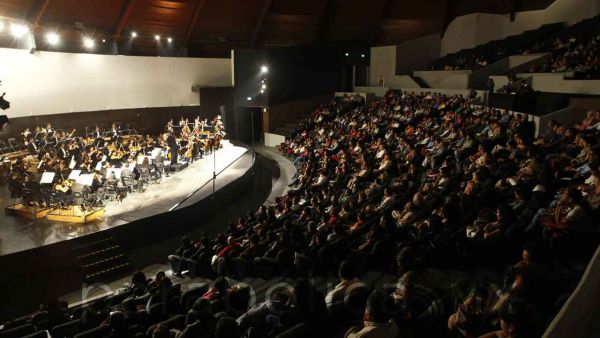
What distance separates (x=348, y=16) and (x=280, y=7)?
3.94 meters

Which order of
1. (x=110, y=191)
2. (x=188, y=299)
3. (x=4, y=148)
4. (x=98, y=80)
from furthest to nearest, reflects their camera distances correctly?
(x=98, y=80) < (x=4, y=148) < (x=110, y=191) < (x=188, y=299)

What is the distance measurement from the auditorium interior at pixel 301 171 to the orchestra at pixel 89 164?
8cm

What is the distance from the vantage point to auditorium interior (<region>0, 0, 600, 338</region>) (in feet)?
13.8

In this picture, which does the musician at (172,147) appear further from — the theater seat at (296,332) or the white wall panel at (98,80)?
the theater seat at (296,332)

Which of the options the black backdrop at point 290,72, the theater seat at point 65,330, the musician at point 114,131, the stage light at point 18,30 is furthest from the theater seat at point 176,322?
the black backdrop at point 290,72

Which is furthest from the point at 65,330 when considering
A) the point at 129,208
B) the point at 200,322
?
the point at 129,208

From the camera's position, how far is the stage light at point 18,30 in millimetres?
15448

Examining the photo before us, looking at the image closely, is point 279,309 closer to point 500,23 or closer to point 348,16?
point 348,16

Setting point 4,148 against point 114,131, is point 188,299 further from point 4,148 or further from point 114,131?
point 114,131

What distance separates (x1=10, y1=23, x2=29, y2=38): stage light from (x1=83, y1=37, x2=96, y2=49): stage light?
7.72 feet

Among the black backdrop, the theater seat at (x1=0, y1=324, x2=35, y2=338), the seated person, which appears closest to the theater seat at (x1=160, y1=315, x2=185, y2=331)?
the theater seat at (x1=0, y1=324, x2=35, y2=338)

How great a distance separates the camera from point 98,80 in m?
18.6

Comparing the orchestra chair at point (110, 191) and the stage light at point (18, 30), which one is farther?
the stage light at point (18, 30)

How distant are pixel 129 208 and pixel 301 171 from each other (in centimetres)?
497
